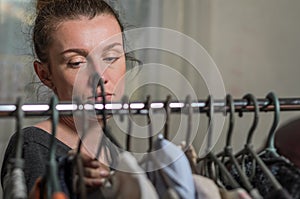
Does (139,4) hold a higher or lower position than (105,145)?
higher

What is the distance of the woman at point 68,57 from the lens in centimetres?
69

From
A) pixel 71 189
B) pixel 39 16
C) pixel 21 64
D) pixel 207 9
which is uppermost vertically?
pixel 207 9

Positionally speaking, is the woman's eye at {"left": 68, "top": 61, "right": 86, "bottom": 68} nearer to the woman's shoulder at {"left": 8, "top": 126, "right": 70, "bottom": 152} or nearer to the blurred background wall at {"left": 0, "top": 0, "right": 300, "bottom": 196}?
the woman's shoulder at {"left": 8, "top": 126, "right": 70, "bottom": 152}

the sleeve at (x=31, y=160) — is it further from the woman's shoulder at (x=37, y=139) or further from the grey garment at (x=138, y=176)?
the grey garment at (x=138, y=176)

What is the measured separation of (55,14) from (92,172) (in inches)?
13.6

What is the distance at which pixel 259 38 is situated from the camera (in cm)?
177

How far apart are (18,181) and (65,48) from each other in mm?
347

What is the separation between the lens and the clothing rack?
1.74 feet

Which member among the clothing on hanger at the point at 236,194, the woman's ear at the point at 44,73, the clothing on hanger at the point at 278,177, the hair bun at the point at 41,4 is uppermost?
the hair bun at the point at 41,4

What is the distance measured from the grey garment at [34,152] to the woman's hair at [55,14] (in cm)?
14

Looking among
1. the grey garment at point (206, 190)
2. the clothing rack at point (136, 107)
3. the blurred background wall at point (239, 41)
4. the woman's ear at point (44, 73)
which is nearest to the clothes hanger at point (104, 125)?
the clothing rack at point (136, 107)

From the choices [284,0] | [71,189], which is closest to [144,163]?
[71,189]

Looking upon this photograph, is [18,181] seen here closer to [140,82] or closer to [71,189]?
[71,189]

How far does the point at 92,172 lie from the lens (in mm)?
569
